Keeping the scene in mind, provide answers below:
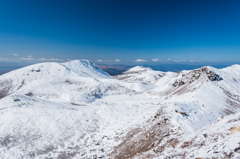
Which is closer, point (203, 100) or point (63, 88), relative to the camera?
point (203, 100)

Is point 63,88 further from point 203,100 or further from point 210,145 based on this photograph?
point 210,145


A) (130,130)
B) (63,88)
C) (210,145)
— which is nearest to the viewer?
(210,145)

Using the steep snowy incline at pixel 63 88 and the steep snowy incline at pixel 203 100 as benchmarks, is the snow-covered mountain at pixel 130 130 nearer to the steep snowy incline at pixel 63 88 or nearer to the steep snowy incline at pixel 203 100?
the steep snowy incline at pixel 203 100

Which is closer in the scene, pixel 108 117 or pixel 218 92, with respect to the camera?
pixel 108 117

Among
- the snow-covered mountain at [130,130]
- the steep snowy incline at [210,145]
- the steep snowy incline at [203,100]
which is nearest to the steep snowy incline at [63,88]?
the snow-covered mountain at [130,130]

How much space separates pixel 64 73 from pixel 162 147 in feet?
366

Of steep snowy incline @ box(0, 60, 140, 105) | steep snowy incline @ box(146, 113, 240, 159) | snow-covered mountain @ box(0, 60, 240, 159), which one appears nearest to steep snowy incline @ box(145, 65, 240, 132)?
snow-covered mountain @ box(0, 60, 240, 159)

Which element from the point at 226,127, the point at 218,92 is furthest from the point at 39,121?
the point at 218,92

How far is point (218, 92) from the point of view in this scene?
30.5 meters

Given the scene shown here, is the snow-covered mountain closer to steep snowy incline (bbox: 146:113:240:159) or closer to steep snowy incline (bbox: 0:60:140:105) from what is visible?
steep snowy incline (bbox: 146:113:240:159)

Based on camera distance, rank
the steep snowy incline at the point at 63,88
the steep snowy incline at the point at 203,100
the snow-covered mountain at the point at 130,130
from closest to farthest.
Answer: the snow-covered mountain at the point at 130,130, the steep snowy incline at the point at 203,100, the steep snowy incline at the point at 63,88

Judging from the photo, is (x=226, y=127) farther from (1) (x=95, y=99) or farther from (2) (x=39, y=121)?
(1) (x=95, y=99)

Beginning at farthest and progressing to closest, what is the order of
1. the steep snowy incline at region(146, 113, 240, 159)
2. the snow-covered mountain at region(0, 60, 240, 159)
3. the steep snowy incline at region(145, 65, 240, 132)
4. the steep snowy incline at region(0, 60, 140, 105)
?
the steep snowy incline at region(0, 60, 140, 105)
the steep snowy incline at region(145, 65, 240, 132)
the snow-covered mountain at region(0, 60, 240, 159)
the steep snowy incline at region(146, 113, 240, 159)

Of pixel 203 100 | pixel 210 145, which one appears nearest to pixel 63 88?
pixel 203 100
